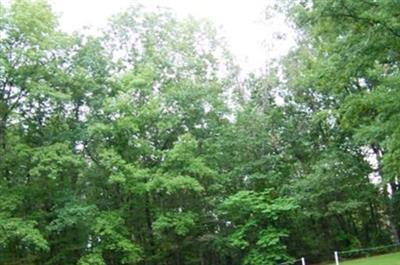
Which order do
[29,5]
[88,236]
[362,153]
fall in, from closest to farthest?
[29,5]
[88,236]
[362,153]

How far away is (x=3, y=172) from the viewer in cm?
1942

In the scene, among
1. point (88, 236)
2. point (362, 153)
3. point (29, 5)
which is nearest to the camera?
point (29, 5)

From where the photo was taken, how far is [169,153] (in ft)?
70.2

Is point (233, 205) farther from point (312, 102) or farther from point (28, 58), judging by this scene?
point (28, 58)

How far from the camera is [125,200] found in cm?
2252

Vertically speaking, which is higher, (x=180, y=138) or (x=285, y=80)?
(x=285, y=80)

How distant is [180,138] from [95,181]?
4251mm

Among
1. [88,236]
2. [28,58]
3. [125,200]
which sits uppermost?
[28,58]

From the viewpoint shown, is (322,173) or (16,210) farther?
(322,173)

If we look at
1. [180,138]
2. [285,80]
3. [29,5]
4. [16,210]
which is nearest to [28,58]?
[29,5]

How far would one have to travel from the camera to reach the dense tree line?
62.5 feet

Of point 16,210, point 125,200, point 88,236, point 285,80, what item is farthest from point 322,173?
point 16,210

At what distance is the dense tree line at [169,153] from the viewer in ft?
62.5

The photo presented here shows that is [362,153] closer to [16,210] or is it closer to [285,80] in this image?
[285,80]
